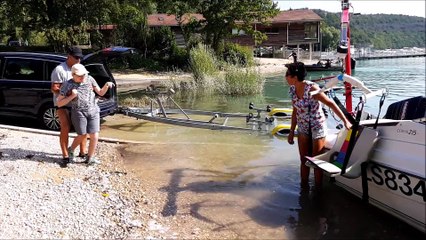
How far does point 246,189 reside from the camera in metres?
6.66

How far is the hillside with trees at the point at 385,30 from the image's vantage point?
12890 cm

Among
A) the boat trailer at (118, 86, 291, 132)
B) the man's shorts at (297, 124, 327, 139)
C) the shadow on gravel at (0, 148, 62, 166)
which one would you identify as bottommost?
the shadow on gravel at (0, 148, 62, 166)

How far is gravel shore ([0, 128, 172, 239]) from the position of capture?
4.90 meters

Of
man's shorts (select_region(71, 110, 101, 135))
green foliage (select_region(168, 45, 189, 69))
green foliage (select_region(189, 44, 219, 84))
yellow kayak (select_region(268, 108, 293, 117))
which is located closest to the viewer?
man's shorts (select_region(71, 110, 101, 135))

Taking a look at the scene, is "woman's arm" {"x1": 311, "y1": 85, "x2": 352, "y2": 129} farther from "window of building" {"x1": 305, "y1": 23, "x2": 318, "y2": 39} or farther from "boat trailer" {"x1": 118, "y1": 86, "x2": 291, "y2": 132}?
"window of building" {"x1": 305, "y1": 23, "x2": 318, "y2": 39}

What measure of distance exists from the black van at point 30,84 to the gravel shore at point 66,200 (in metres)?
2.09

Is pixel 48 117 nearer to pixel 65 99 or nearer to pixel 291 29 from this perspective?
pixel 65 99

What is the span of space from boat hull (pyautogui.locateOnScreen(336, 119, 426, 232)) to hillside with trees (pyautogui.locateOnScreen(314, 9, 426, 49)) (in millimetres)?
121111

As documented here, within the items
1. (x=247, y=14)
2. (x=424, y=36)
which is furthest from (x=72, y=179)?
(x=424, y=36)

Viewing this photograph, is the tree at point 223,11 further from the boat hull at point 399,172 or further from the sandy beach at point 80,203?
the boat hull at point 399,172

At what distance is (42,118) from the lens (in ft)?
32.5

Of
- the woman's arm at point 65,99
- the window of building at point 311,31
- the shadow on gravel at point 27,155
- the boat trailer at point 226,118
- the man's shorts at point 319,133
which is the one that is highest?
the window of building at point 311,31

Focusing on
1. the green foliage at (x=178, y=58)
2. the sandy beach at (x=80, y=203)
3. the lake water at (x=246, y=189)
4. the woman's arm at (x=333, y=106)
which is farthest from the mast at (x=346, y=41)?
the green foliage at (x=178, y=58)

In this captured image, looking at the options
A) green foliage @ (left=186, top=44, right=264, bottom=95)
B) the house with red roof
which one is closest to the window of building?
the house with red roof
